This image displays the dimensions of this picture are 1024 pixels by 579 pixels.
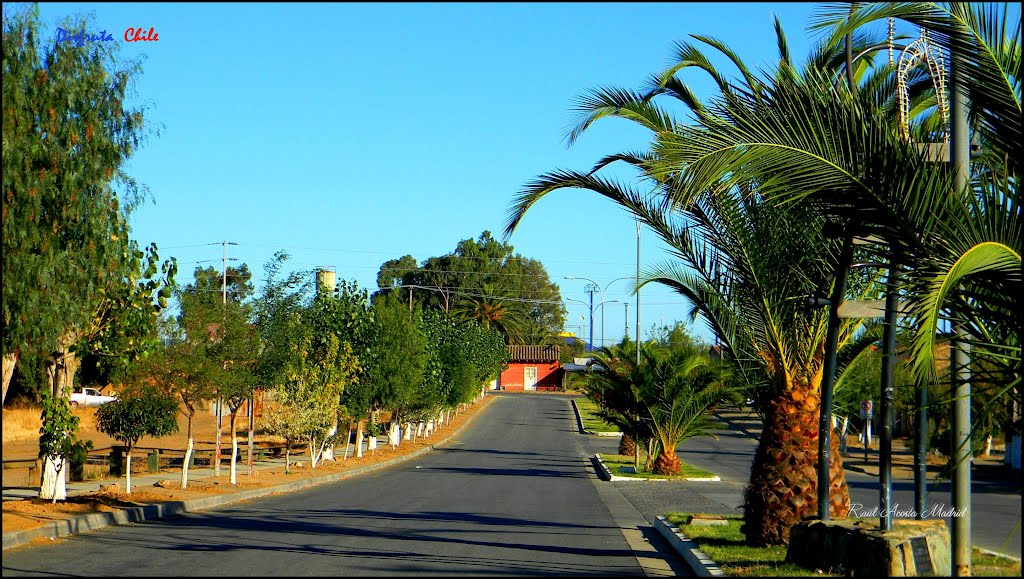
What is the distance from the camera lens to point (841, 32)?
889 cm

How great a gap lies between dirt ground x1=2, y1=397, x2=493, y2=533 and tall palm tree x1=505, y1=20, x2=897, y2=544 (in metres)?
9.85

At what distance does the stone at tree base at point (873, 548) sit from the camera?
880 centimetres

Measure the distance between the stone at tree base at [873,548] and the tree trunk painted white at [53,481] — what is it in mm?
13100

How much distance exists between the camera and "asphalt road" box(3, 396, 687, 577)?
38.6ft

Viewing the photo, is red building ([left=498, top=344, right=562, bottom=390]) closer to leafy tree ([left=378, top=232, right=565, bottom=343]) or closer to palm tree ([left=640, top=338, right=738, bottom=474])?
leafy tree ([left=378, top=232, right=565, bottom=343])

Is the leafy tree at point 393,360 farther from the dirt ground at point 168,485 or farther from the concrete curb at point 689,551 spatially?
the concrete curb at point 689,551

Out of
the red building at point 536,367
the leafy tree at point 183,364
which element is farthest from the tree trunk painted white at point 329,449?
the red building at point 536,367

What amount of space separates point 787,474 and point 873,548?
3584 millimetres

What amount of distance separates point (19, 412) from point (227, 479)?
2659cm

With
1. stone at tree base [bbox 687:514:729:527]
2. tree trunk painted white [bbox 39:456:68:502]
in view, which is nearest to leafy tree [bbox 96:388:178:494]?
tree trunk painted white [bbox 39:456:68:502]

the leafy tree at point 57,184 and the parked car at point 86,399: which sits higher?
the leafy tree at point 57,184

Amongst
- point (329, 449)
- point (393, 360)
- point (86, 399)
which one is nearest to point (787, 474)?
point (329, 449)

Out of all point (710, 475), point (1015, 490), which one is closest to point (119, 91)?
point (710, 475)

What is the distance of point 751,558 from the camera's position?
38.0ft
